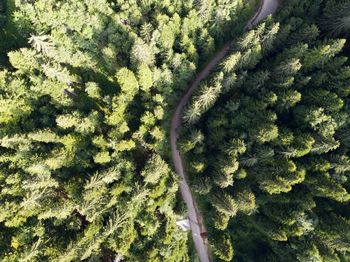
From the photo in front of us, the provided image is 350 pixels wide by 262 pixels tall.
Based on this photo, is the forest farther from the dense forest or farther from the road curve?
the road curve

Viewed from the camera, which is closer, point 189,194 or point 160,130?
point 160,130

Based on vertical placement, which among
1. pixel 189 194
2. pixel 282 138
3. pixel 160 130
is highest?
pixel 160 130

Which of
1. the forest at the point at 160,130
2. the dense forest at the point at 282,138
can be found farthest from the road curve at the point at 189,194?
the dense forest at the point at 282,138

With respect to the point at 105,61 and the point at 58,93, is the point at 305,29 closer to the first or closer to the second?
the point at 105,61

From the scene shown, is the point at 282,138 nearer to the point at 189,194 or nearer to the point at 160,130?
the point at 160,130

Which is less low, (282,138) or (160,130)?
(160,130)

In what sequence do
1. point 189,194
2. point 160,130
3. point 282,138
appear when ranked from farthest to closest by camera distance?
point 189,194, point 160,130, point 282,138

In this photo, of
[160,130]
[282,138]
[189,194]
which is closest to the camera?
[282,138]

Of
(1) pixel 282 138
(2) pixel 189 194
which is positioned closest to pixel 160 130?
(2) pixel 189 194

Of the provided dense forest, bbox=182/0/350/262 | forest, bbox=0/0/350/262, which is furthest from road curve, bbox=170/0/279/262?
dense forest, bbox=182/0/350/262
